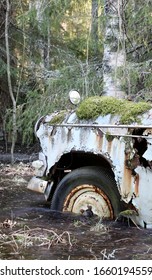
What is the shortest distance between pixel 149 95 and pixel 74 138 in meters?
3.94

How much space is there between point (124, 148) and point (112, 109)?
591mm

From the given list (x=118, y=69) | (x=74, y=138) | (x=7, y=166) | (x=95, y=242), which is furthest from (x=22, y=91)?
(x=95, y=242)

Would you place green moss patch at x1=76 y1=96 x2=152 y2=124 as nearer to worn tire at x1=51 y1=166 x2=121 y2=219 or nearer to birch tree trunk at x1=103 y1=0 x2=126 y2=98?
worn tire at x1=51 y1=166 x2=121 y2=219

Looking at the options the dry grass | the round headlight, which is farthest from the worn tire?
the round headlight

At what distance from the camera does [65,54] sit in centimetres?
1398

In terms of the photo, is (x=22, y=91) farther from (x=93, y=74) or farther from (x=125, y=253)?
(x=125, y=253)

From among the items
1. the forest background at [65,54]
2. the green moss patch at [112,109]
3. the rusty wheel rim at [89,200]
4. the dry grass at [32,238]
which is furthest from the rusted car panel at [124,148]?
the forest background at [65,54]

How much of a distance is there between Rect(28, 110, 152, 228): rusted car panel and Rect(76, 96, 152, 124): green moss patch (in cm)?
8

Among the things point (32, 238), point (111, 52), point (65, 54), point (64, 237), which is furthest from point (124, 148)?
point (65, 54)

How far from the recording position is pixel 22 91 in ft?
50.2

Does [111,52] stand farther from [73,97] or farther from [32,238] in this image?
[32,238]

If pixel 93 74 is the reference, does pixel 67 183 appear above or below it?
below

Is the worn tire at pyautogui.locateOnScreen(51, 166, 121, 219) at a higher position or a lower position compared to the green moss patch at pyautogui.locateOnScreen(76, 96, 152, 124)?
lower

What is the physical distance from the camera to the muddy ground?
419 cm
